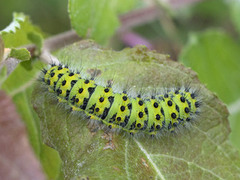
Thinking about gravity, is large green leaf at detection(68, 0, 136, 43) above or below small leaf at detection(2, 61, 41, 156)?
above

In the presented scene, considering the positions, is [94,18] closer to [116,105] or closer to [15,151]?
[116,105]

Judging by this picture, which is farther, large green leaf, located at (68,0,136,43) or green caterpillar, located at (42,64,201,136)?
large green leaf, located at (68,0,136,43)

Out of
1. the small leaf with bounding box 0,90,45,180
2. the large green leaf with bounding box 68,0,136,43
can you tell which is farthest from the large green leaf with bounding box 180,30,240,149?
the small leaf with bounding box 0,90,45,180

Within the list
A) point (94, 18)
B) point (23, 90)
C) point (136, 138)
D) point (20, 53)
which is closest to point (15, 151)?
point (20, 53)

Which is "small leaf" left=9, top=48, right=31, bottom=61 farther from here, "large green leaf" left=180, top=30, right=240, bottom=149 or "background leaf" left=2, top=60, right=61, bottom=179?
"large green leaf" left=180, top=30, right=240, bottom=149

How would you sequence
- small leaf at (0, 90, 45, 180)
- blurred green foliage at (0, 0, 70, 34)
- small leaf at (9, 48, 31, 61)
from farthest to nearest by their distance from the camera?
blurred green foliage at (0, 0, 70, 34), small leaf at (9, 48, 31, 61), small leaf at (0, 90, 45, 180)

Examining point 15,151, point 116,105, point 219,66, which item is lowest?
point 15,151
